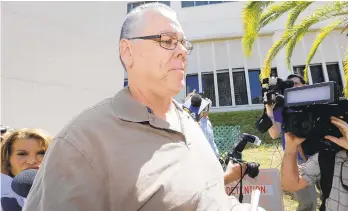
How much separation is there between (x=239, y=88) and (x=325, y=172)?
11.8m

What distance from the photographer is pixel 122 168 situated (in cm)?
92

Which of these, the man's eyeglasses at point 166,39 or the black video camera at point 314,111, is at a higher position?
the man's eyeglasses at point 166,39

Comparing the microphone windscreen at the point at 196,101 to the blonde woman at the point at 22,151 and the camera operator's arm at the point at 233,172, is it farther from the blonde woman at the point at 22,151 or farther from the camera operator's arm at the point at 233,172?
the blonde woman at the point at 22,151

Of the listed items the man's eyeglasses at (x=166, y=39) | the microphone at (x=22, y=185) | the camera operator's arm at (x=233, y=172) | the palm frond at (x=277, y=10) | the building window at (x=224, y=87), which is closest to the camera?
the man's eyeglasses at (x=166, y=39)

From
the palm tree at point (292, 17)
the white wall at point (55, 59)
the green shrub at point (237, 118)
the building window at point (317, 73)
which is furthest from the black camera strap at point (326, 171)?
the building window at point (317, 73)

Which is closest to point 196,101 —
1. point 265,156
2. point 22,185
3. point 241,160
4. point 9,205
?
point 241,160

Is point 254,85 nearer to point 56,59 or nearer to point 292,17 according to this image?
point 292,17

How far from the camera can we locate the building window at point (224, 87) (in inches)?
530

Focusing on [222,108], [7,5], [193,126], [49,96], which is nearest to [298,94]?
[193,126]

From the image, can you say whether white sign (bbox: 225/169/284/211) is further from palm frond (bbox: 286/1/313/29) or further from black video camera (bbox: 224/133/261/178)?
palm frond (bbox: 286/1/313/29)

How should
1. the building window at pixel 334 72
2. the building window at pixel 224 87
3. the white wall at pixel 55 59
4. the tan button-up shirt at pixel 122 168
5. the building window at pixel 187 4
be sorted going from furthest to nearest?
the building window at pixel 187 4, the building window at pixel 224 87, the building window at pixel 334 72, the white wall at pixel 55 59, the tan button-up shirt at pixel 122 168

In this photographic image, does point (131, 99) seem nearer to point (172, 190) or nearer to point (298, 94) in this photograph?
point (172, 190)

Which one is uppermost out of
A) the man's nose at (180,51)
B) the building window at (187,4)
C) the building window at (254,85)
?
the building window at (187,4)

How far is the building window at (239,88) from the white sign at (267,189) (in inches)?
412
